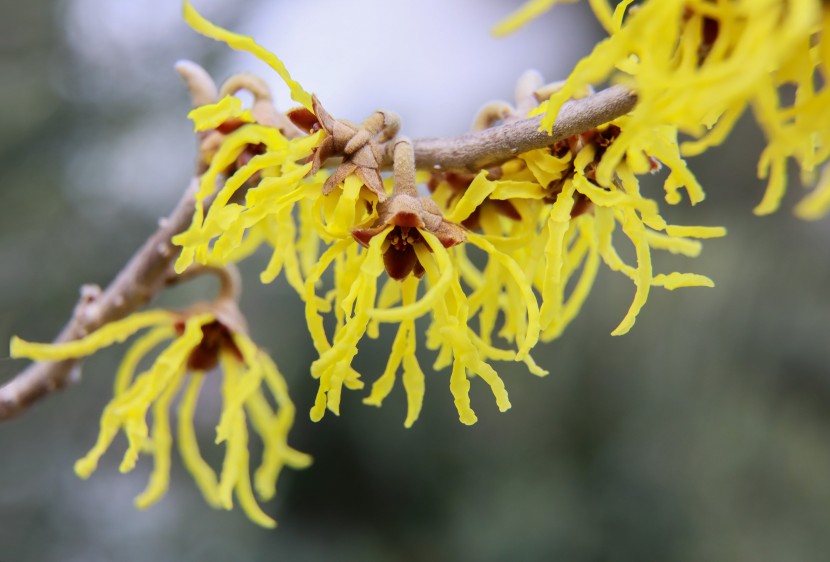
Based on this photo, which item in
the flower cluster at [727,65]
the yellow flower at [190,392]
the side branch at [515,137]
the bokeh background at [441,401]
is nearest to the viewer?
the flower cluster at [727,65]

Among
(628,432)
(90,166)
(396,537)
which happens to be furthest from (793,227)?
(90,166)

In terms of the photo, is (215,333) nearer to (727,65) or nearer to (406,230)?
(406,230)

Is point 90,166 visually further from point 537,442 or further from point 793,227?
point 793,227

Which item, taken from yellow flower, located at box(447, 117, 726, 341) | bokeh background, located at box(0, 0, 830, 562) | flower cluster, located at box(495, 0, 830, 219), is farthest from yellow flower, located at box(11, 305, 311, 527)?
bokeh background, located at box(0, 0, 830, 562)

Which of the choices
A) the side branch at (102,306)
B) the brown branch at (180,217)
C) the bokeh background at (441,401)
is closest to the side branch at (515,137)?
the brown branch at (180,217)

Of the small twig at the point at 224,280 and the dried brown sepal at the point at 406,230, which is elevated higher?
the small twig at the point at 224,280

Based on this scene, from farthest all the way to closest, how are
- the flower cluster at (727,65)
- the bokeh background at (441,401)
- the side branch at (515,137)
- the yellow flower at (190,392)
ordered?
the bokeh background at (441,401)
the yellow flower at (190,392)
the side branch at (515,137)
the flower cluster at (727,65)

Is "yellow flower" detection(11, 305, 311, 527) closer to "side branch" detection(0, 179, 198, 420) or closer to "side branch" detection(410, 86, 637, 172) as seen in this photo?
"side branch" detection(0, 179, 198, 420)

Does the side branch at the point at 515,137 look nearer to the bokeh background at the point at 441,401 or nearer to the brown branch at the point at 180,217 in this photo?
the brown branch at the point at 180,217
